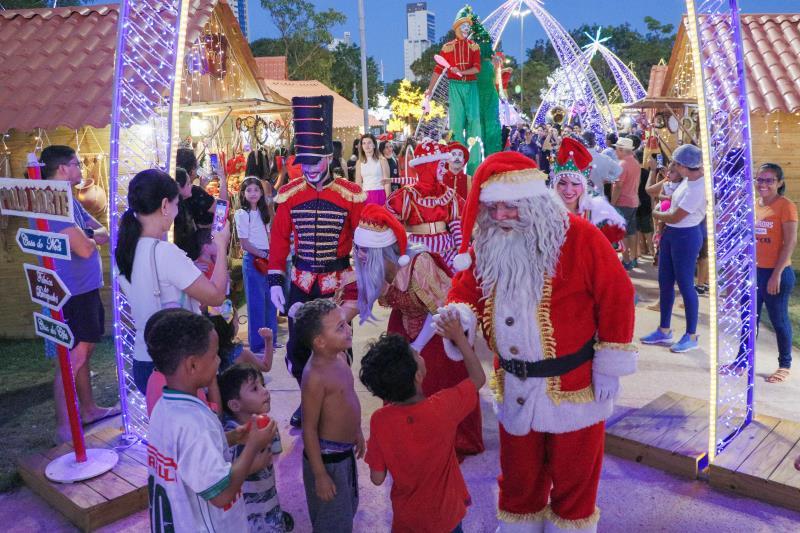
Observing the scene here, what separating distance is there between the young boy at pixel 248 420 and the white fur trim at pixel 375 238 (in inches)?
41.6

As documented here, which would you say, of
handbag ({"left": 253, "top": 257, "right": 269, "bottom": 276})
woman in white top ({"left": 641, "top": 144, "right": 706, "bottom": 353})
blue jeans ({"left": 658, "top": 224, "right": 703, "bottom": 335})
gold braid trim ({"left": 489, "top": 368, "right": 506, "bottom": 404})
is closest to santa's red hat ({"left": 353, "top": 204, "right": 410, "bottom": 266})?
gold braid trim ({"left": 489, "top": 368, "right": 506, "bottom": 404})

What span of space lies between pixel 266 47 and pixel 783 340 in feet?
134

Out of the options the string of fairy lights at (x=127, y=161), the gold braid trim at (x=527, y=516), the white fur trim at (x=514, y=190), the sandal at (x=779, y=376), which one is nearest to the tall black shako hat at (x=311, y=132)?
the string of fairy lights at (x=127, y=161)

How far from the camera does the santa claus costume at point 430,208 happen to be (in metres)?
4.95

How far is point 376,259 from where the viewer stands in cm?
392

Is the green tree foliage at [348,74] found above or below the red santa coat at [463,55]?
above

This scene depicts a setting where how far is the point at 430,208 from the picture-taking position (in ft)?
16.3

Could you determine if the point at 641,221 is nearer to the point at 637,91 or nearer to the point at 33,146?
the point at 33,146

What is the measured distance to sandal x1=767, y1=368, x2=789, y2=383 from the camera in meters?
5.48

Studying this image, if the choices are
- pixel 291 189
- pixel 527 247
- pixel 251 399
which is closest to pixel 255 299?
pixel 291 189

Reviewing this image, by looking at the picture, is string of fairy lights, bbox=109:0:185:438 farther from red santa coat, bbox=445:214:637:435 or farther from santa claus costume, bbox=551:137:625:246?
santa claus costume, bbox=551:137:625:246

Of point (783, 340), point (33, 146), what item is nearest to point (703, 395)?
point (783, 340)

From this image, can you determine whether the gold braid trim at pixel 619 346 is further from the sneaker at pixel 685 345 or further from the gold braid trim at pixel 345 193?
the sneaker at pixel 685 345

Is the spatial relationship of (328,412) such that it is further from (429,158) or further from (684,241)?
(684,241)
